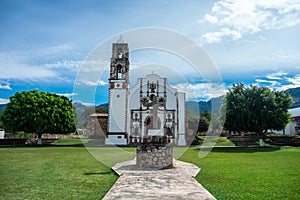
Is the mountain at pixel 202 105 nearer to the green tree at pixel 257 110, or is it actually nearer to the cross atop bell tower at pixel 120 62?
the green tree at pixel 257 110

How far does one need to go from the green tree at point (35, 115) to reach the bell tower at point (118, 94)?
5.64 metres

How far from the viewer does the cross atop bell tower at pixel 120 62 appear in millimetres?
33822

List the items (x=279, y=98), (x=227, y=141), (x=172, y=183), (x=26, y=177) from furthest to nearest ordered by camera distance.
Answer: (x=227, y=141), (x=279, y=98), (x=26, y=177), (x=172, y=183)

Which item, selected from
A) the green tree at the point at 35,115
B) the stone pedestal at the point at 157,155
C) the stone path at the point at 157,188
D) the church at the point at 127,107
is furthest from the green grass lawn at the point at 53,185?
the church at the point at 127,107

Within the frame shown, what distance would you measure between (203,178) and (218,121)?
26284 millimetres

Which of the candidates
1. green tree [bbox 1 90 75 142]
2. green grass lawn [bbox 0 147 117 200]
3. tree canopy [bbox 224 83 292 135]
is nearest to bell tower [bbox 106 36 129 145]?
green tree [bbox 1 90 75 142]

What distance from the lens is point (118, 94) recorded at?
3531cm

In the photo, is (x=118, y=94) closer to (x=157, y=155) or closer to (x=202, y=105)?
(x=202, y=105)

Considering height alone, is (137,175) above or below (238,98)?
below

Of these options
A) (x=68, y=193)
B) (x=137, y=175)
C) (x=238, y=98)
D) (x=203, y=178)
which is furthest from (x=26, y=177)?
(x=238, y=98)

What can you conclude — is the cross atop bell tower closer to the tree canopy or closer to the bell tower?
the bell tower

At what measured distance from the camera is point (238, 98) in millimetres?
30266

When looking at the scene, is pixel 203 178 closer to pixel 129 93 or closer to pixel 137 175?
pixel 137 175

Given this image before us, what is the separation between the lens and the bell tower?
34094 millimetres
